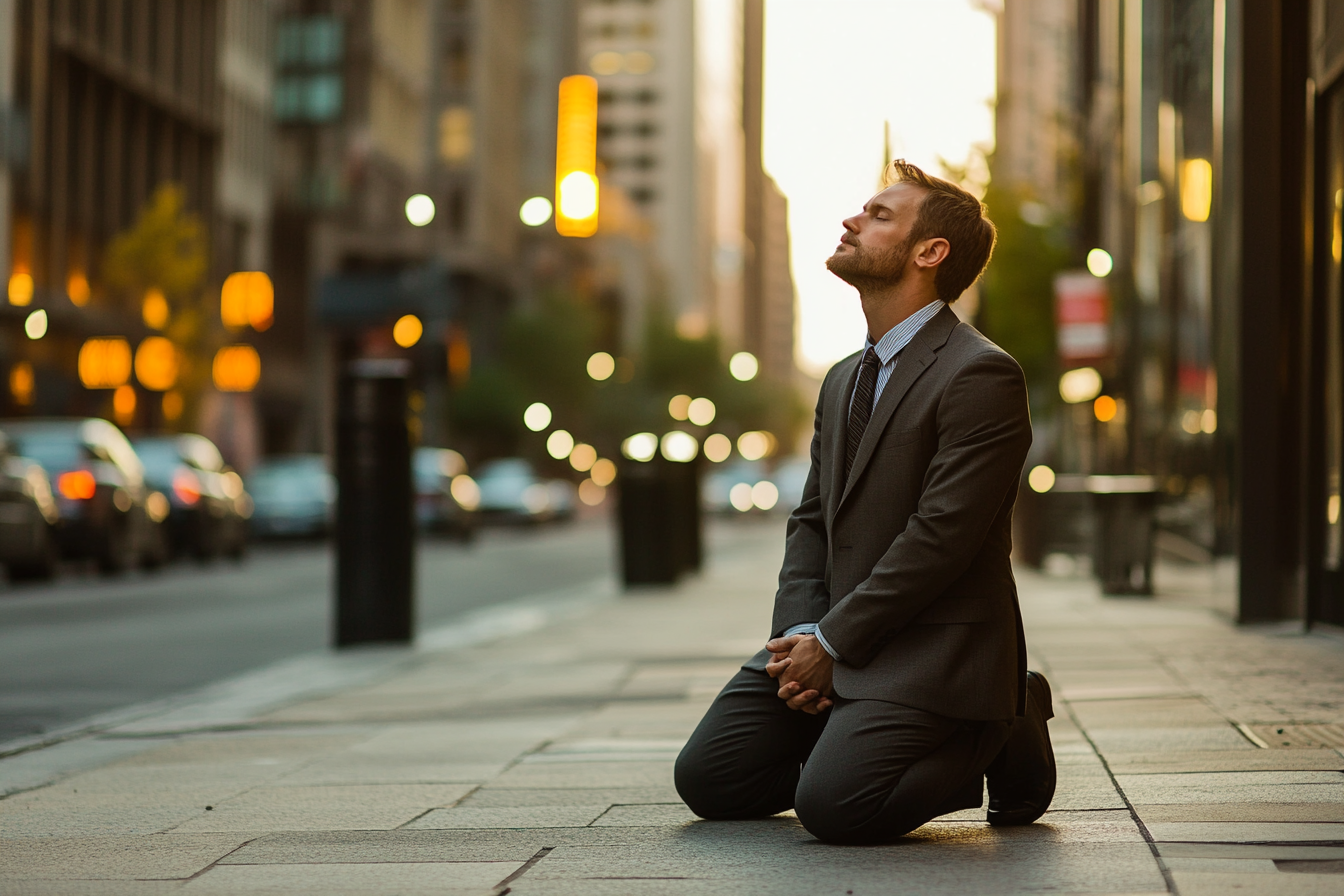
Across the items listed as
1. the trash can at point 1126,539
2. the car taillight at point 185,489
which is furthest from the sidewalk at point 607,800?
the car taillight at point 185,489

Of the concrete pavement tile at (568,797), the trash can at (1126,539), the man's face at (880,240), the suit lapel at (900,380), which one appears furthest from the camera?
the trash can at (1126,539)

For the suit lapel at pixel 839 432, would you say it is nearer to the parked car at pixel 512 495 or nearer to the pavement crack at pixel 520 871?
the pavement crack at pixel 520 871

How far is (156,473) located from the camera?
24.6 metres

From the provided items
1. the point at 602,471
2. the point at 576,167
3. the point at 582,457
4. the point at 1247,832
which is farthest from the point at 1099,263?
the point at 602,471

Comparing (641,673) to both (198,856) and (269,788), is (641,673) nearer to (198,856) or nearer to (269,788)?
(269,788)

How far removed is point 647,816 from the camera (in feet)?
17.6

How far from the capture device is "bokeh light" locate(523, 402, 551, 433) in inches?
2879

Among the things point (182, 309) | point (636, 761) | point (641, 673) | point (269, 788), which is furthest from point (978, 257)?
point (182, 309)

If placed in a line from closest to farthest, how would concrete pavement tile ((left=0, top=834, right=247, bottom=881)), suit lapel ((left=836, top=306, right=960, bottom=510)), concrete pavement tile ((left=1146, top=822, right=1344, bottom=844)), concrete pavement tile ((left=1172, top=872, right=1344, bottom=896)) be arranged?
concrete pavement tile ((left=1172, top=872, right=1344, bottom=896)) → concrete pavement tile ((left=1146, top=822, right=1344, bottom=844)) → concrete pavement tile ((left=0, top=834, right=247, bottom=881)) → suit lapel ((left=836, top=306, right=960, bottom=510))

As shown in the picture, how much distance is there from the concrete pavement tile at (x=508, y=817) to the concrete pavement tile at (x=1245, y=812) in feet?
5.14

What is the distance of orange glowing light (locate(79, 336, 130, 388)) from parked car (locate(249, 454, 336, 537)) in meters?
8.57

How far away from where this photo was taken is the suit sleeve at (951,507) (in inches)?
186

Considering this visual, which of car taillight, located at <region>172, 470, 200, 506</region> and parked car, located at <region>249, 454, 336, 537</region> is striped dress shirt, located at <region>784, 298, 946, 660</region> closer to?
car taillight, located at <region>172, 470, 200, 506</region>

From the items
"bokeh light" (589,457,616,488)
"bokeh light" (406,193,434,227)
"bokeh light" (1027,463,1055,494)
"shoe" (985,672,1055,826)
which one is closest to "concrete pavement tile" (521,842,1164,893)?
"shoe" (985,672,1055,826)
